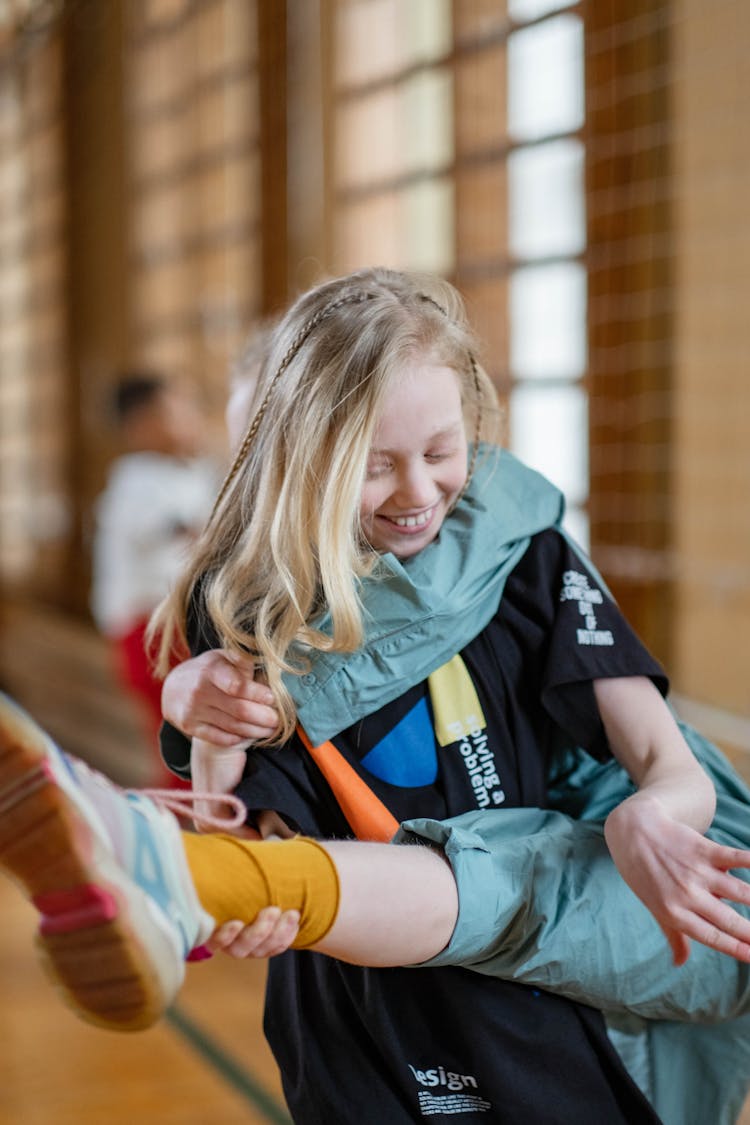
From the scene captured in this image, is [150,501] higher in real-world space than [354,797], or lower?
higher

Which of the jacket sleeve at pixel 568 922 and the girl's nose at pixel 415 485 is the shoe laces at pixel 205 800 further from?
the girl's nose at pixel 415 485

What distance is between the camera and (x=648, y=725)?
3.38 feet

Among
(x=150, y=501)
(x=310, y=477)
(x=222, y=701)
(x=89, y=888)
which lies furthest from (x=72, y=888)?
(x=150, y=501)

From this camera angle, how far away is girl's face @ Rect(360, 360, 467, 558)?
3.34 ft

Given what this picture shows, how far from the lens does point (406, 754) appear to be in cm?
108

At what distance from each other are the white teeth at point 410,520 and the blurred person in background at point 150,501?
2.04 m

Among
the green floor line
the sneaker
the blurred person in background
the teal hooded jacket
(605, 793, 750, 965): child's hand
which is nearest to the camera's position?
the sneaker

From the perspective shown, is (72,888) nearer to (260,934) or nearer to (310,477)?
(260,934)

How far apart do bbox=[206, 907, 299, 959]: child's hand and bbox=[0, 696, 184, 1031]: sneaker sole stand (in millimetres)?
51

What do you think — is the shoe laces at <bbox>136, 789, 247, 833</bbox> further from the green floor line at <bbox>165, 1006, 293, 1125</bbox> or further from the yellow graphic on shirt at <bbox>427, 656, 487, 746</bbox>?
the green floor line at <bbox>165, 1006, 293, 1125</bbox>

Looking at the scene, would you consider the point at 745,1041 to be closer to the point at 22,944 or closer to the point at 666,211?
the point at 666,211

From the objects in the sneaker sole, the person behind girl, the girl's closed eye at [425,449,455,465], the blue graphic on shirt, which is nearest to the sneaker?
the sneaker sole

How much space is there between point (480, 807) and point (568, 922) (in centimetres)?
12

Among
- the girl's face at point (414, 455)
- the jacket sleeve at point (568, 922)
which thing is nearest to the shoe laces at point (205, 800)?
the jacket sleeve at point (568, 922)
